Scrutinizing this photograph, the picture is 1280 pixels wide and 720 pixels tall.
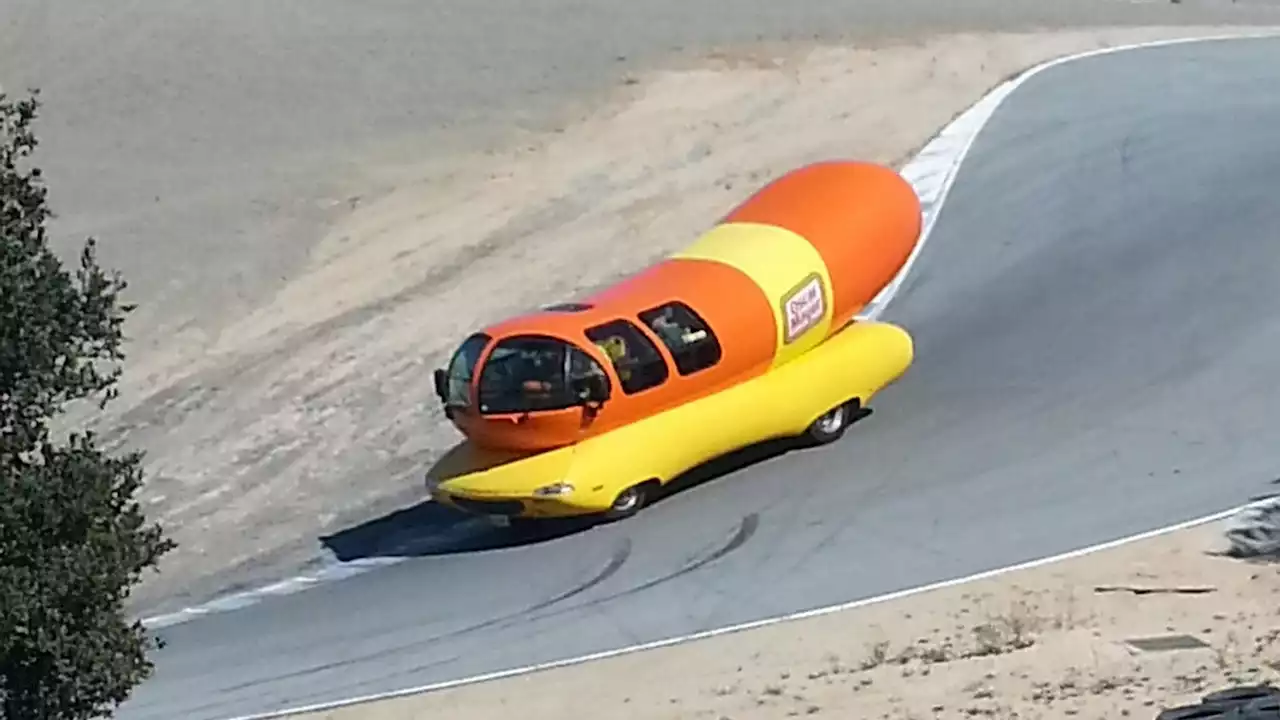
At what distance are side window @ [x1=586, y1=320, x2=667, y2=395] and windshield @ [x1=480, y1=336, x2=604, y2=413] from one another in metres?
0.30

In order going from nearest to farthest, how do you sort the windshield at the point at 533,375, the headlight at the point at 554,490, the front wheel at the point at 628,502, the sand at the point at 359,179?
the headlight at the point at 554,490 → the windshield at the point at 533,375 → the front wheel at the point at 628,502 → the sand at the point at 359,179

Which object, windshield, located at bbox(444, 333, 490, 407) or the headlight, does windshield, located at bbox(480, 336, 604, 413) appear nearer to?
windshield, located at bbox(444, 333, 490, 407)

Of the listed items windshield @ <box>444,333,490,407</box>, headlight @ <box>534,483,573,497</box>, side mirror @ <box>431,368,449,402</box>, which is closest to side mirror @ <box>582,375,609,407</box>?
headlight @ <box>534,483,573,497</box>

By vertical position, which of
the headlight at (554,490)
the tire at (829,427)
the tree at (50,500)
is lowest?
the tire at (829,427)

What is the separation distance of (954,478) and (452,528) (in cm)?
479

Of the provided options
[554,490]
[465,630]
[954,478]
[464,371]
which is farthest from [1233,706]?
[464,371]

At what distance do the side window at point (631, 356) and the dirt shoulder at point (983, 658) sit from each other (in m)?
4.26

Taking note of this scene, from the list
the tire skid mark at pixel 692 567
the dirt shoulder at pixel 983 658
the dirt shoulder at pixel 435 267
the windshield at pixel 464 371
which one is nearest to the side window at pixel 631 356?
the windshield at pixel 464 371

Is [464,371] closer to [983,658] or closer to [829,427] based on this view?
[829,427]

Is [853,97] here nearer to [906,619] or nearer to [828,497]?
[828,497]

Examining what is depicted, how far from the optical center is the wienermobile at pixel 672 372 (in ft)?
63.9

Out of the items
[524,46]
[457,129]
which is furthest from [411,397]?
[524,46]

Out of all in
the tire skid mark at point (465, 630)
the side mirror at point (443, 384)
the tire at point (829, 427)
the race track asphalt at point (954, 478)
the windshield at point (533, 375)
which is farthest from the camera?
the tire at point (829, 427)

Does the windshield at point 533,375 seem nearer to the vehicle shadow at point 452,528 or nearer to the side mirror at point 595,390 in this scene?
the side mirror at point 595,390
